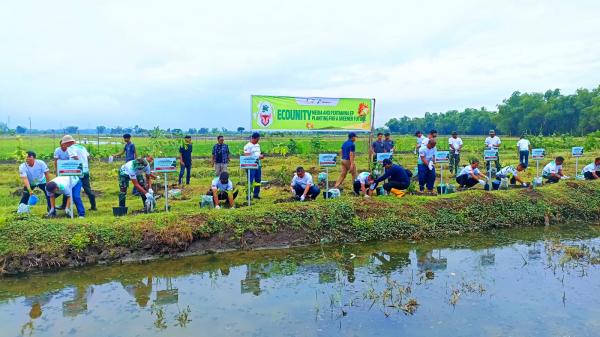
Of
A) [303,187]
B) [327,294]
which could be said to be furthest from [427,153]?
[327,294]

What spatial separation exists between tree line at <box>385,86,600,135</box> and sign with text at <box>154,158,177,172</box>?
152 feet

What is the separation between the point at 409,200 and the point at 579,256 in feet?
11.7

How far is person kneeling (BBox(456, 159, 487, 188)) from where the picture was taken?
13062 mm

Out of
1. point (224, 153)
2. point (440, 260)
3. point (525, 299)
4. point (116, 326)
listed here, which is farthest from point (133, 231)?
point (525, 299)

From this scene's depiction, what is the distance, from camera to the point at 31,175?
1019cm

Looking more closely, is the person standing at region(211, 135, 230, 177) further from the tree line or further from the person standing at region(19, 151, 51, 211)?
the tree line

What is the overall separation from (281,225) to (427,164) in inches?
188

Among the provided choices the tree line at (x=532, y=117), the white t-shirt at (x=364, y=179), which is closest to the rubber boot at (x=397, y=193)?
the white t-shirt at (x=364, y=179)

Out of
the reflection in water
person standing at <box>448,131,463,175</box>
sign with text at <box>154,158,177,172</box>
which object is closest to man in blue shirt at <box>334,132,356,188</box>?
the reflection in water

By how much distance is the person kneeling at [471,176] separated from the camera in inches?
514

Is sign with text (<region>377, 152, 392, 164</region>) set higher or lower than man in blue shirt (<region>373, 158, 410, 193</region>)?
higher

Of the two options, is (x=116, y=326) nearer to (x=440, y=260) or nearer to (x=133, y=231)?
(x=133, y=231)

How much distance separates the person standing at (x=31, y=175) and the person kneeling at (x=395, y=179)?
294 inches

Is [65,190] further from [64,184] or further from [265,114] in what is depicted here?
[265,114]
